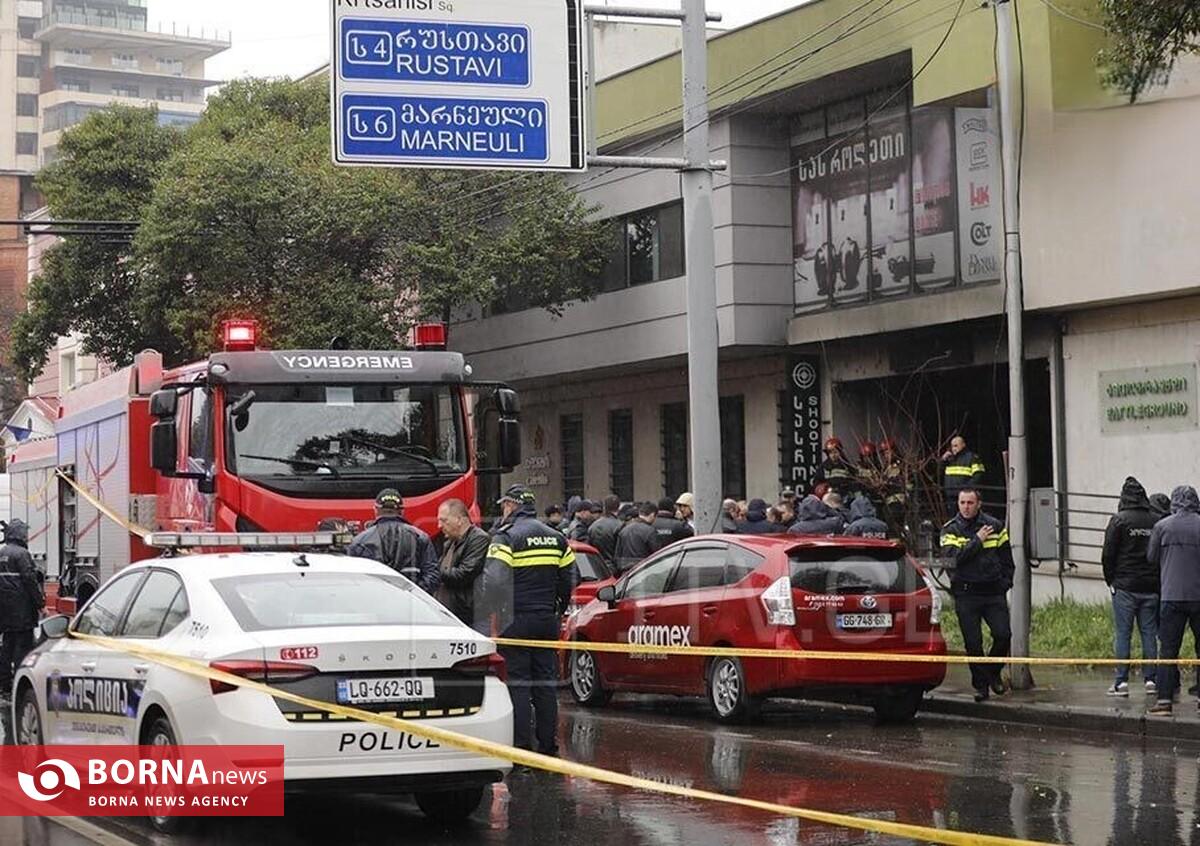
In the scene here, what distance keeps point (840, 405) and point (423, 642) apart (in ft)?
64.5

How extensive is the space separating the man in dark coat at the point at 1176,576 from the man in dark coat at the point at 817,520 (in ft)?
16.8

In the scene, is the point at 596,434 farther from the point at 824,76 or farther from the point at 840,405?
the point at 824,76

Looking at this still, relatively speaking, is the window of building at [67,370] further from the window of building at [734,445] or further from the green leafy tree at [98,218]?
the window of building at [734,445]

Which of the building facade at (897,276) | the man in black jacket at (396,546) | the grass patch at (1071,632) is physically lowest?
the grass patch at (1071,632)

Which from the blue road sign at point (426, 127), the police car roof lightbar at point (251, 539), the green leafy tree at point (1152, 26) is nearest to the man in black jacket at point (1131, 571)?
the green leafy tree at point (1152, 26)

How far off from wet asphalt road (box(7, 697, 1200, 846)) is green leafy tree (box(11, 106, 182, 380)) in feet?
88.8

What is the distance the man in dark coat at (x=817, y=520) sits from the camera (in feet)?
64.1

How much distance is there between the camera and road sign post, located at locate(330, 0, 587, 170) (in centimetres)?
1755

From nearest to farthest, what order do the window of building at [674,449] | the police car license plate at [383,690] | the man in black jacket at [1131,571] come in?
the police car license plate at [383,690] < the man in black jacket at [1131,571] < the window of building at [674,449]

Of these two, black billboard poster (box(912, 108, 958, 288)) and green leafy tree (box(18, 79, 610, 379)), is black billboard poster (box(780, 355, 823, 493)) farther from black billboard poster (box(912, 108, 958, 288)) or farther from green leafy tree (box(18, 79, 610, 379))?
green leafy tree (box(18, 79, 610, 379))

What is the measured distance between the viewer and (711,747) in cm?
1352

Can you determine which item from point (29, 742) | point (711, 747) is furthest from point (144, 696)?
point (711, 747)

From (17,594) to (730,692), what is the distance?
719cm

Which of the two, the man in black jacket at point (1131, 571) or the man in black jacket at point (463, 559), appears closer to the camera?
the man in black jacket at point (463, 559)
